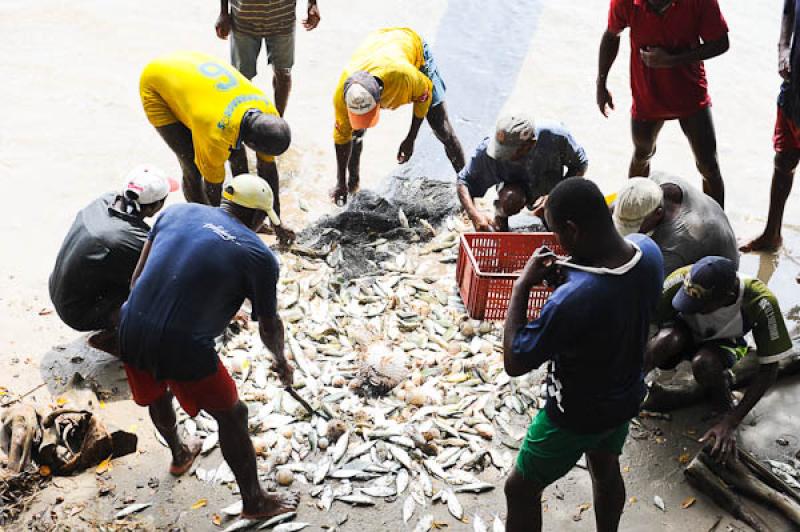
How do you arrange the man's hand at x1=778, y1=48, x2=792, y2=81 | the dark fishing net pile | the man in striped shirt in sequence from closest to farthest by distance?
the man's hand at x1=778, y1=48, x2=792, y2=81 → the dark fishing net pile → the man in striped shirt

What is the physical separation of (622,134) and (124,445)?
15.6ft

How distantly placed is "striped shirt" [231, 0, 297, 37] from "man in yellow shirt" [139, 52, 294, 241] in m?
1.08

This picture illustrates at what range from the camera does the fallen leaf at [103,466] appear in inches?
144

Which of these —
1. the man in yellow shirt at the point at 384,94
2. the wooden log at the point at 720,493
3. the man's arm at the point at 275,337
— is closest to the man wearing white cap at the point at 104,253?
the man's arm at the point at 275,337

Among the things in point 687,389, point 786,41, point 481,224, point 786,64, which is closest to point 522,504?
point 687,389

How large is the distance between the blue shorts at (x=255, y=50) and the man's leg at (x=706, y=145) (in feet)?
9.93

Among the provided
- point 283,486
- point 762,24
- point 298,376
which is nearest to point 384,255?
point 298,376

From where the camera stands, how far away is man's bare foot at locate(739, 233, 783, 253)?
529cm

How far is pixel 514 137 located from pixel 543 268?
210cm

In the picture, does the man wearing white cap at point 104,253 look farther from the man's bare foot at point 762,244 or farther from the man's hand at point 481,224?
the man's bare foot at point 762,244

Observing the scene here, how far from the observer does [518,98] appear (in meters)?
7.12

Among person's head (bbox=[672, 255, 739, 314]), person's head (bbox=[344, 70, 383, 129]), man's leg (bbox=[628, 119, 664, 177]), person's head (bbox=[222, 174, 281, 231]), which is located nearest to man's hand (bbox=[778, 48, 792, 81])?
man's leg (bbox=[628, 119, 664, 177])

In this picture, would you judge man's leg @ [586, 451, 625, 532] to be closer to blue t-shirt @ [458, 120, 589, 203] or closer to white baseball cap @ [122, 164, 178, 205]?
blue t-shirt @ [458, 120, 589, 203]

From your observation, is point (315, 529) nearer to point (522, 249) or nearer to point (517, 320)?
point (517, 320)
